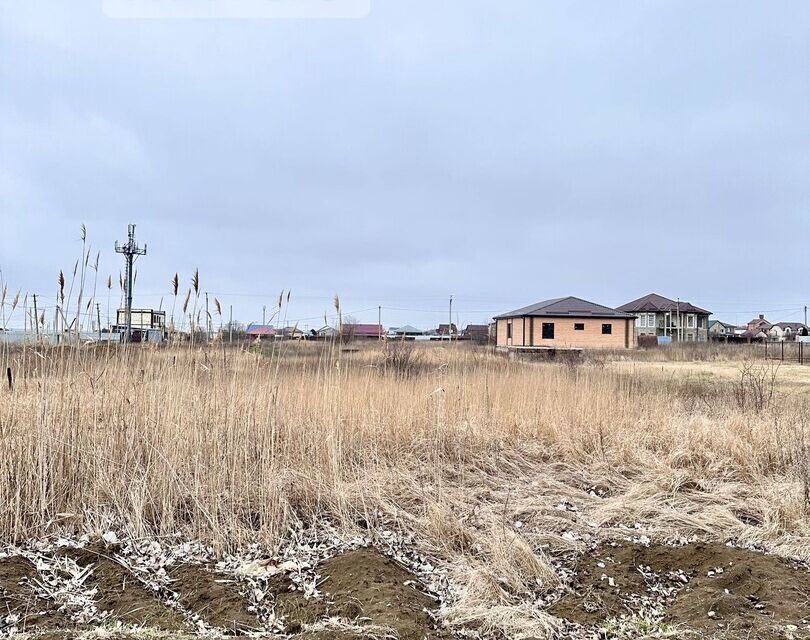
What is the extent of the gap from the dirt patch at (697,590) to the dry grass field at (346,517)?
0.03 feet

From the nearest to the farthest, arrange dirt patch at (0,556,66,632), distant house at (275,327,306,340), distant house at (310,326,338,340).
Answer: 1. dirt patch at (0,556,66,632)
2. distant house at (275,327,306,340)
3. distant house at (310,326,338,340)

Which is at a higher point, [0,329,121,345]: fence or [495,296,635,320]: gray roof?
[495,296,635,320]: gray roof

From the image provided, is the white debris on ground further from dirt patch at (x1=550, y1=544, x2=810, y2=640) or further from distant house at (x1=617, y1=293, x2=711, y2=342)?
distant house at (x1=617, y1=293, x2=711, y2=342)

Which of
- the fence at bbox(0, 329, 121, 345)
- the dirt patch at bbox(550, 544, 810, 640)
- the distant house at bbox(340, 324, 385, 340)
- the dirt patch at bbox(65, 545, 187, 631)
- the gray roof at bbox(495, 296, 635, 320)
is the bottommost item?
the dirt patch at bbox(550, 544, 810, 640)

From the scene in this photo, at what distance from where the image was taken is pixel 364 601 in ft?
6.73

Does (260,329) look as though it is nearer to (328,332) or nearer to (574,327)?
(328,332)

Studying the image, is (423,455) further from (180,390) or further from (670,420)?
(670,420)

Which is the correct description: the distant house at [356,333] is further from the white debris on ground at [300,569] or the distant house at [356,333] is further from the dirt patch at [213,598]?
the dirt patch at [213,598]

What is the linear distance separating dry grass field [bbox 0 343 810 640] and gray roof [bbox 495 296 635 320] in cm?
2241

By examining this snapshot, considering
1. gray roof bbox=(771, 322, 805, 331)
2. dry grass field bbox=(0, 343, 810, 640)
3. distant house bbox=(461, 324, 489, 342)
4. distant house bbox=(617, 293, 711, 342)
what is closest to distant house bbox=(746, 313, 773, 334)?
gray roof bbox=(771, 322, 805, 331)

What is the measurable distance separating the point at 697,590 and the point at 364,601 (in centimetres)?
141

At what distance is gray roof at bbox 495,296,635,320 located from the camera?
87.1ft

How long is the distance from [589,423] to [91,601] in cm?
425

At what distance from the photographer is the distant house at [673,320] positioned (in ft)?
135
